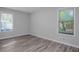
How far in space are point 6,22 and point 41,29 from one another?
182cm

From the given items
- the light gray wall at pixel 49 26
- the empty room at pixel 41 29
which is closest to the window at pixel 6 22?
the empty room at pixel 41 29

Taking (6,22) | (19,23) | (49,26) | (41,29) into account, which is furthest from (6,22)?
(49,26)

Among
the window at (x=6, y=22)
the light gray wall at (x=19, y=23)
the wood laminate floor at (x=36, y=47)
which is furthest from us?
the light gray wall at (x=19, y=23)

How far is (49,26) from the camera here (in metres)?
3.31

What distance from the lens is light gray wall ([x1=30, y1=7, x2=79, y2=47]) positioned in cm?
239

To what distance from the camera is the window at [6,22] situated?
3592 mm

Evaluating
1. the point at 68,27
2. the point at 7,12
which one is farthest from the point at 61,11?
the point at 7,12

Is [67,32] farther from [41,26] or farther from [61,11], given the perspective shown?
[41,26]

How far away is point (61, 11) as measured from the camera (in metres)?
2.77

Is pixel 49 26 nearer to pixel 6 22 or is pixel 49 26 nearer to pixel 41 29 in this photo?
pixel 41 29

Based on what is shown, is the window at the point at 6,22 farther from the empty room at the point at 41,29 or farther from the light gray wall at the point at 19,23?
the light gray wall at the point at 19,23

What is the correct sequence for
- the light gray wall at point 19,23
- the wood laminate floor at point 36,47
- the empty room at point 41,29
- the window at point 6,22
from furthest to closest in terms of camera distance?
the light gray wall at point 19,23 → the window at point 6,22 → the empty room at point 41,29 → the wood laminate floor at point 36,47

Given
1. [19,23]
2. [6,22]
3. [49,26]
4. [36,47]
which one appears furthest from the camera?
[19,23]

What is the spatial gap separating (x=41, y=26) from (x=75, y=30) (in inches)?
70.9
